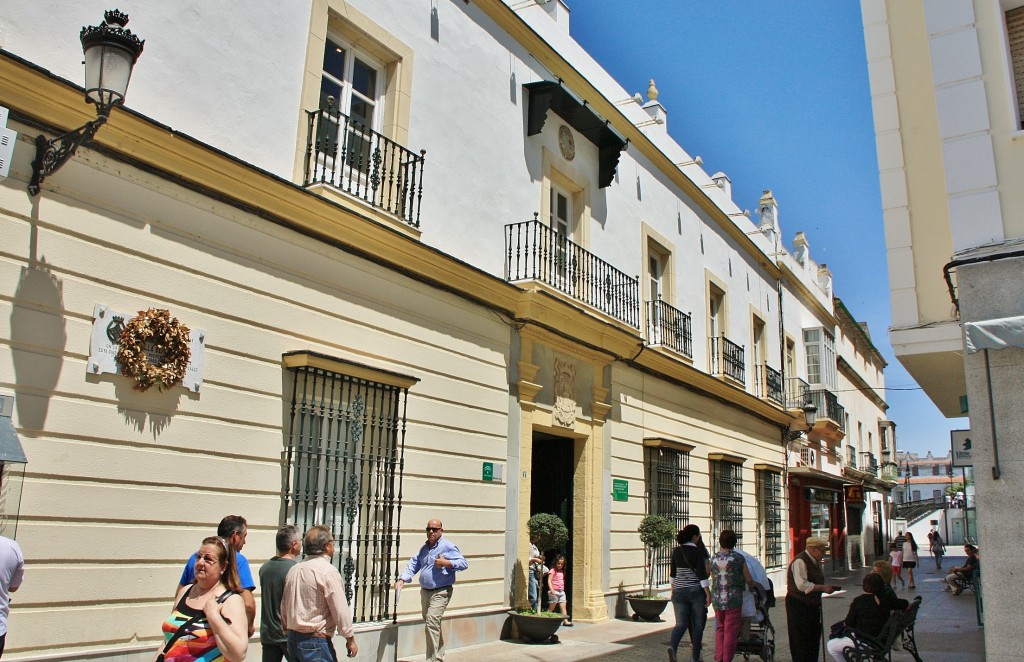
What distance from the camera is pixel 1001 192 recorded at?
7461 mm

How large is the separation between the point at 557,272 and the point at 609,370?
85.5 inches

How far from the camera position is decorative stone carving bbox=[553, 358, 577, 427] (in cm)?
1227

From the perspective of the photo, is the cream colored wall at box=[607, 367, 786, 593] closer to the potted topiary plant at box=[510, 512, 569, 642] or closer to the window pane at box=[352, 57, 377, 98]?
the potted topiary plant at box=[510, 512, 569, 642]

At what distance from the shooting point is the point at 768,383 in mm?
21906

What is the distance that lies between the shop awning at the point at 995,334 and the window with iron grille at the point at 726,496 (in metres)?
11.0

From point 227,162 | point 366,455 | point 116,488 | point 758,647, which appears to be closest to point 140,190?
point 227,162

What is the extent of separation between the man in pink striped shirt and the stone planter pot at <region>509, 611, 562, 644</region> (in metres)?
5.30

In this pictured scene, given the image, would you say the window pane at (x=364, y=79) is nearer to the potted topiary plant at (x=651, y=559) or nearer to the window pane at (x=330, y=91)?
the window pane at (x=330, y=91)

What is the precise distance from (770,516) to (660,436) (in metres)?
7.37

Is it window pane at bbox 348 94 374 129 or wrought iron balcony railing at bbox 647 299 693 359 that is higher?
window pane at bbox 348 94 374 129

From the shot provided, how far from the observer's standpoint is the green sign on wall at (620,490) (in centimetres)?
1356

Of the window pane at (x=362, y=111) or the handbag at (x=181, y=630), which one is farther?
the window pane at (x=362, y=111)

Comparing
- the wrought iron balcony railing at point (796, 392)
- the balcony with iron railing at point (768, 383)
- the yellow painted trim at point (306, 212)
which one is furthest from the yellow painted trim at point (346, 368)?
the wrought iron balcony railing at point (796, 392)

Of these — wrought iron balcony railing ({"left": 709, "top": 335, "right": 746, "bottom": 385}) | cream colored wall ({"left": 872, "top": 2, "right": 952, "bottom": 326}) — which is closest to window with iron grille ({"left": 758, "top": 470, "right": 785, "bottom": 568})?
wrought iron balcony railing ({"left": 709, "top": 335, "right": 746, "bottom": 385})
